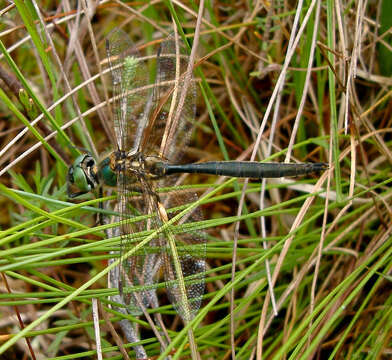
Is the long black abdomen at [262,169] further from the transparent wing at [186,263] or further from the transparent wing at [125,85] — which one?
the transparent wing at [125,85]

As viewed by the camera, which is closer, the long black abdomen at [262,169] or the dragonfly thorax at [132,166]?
the long black abdomen at [262,169]

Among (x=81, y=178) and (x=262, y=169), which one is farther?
(x=81, y=178)

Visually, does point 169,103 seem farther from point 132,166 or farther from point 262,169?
point 262,169

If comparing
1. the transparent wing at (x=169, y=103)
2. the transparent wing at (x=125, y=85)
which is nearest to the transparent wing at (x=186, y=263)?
the transparent wing at (x=169, y=103)

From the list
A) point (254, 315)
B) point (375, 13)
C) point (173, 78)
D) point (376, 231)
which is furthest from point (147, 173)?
point (375, 13)

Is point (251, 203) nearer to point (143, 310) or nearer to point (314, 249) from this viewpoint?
point (314, 249)

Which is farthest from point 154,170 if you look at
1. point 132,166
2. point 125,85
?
point 125,85

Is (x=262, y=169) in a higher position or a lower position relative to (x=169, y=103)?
lower
